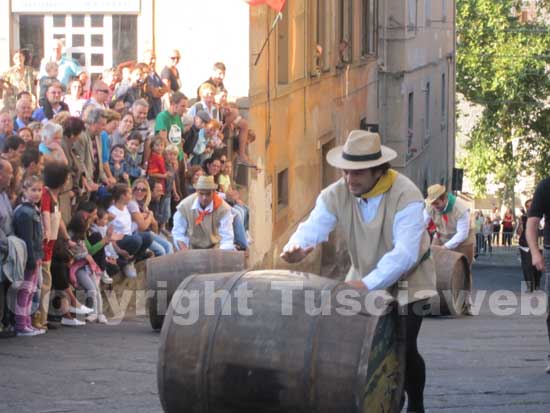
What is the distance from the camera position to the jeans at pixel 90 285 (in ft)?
43.6

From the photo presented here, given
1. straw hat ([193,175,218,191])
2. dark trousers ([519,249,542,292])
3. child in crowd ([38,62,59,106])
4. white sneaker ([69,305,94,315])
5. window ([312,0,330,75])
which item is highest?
window ([312,0,330,75])

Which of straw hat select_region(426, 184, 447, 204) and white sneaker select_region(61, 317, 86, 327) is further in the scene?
straw hat select_region(426, 184, 447, 204)

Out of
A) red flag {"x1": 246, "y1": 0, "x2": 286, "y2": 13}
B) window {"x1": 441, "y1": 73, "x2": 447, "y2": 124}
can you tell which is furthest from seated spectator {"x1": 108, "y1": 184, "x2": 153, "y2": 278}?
window {"x1": 441, "y1": 73, "x2": 447, "y2": 124}

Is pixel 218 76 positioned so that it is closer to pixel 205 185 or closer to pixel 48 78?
pixel 48 78

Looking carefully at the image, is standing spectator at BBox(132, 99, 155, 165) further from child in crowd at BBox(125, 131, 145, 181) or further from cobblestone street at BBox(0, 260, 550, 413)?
cobblestone street at BBox(0, 260, 550, 413)

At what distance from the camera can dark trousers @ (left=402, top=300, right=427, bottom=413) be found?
7.45 m

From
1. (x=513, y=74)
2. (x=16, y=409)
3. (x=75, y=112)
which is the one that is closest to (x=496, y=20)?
(x=513, y=74)

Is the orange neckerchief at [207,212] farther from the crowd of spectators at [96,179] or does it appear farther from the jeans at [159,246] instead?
the jeans at [159,246]

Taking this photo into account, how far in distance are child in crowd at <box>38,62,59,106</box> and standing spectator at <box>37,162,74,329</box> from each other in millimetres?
2492

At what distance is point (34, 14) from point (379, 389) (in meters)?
14.7

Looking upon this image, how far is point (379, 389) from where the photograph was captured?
6.80 meters

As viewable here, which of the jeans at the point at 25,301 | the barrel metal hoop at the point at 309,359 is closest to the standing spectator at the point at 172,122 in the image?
the jeans at the point at 25,301

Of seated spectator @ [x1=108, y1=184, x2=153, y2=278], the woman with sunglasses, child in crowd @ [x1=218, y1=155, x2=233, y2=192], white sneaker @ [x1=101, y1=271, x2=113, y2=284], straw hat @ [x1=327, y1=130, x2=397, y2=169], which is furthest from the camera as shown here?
child in crowd @ [x1=218, y1=155, x2=233, y2=192]

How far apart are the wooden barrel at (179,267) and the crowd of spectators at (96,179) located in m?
0.61
